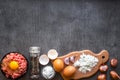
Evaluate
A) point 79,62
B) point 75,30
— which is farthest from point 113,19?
point 79,62

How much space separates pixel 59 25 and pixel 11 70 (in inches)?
20.1

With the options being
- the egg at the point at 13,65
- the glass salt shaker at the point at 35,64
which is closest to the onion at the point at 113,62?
the glass salt shaker at the point at 35,64

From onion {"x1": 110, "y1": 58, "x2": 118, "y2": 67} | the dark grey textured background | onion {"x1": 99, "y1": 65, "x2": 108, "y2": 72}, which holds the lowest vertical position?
onion {"x1": 99, "y1": 65, "x2": 108, "y2": 72}

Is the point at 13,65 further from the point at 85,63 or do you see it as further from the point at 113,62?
the point at 113,62

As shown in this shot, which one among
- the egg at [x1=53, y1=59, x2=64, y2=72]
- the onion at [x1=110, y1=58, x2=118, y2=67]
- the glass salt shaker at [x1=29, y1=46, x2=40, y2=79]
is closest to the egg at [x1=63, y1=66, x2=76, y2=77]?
the egg at [x1=53, y1=59, x2=64, y2=72]

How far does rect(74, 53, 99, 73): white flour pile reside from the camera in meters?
1.95

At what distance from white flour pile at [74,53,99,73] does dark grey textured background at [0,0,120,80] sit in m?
0.08

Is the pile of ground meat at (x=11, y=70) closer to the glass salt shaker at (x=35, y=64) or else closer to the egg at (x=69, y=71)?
the glass salt shaker at (x=35, y=64)

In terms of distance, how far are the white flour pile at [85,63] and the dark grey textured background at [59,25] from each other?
8 cm

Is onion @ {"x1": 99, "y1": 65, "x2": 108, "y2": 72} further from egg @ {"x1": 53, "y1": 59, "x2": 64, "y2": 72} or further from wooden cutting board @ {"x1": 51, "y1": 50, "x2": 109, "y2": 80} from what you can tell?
egg @ {"x1": 53, "y1": 59, "x2": 64, "y2": 72}

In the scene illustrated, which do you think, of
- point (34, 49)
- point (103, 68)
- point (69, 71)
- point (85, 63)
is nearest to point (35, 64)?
point (34, 49)

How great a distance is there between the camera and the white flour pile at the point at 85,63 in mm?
1950

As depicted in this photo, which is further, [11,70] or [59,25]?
[59,25]

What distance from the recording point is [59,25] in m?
1.99
